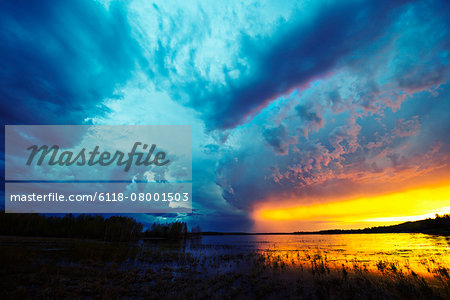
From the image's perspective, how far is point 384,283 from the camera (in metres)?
16.1

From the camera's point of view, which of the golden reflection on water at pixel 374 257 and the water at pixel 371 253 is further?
the water at pixel 371 253

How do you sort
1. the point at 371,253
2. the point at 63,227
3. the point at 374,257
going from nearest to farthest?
the point at 374,257 → the point at 371,253 → the point at 63,227

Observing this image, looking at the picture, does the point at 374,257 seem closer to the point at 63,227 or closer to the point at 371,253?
the point at 371,253

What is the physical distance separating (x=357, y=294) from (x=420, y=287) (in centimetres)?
517

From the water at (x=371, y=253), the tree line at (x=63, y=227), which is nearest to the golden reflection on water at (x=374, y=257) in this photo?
the water at (x=371, y=253)

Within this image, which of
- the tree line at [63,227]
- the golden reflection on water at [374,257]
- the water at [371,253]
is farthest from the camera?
the tree line at [63,227]

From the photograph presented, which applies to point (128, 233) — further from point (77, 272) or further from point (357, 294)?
point (357, 294)

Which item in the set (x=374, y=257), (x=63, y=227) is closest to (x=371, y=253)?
(x=374, y=257)

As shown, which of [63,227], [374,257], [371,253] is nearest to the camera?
[374,257]

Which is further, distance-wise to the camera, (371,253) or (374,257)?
(371,253)

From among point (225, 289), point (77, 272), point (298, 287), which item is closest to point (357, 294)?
point (298, 287)

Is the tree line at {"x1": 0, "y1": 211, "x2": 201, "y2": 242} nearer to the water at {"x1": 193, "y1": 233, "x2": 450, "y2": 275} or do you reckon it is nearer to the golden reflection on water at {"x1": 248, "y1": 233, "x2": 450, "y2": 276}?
the water at {"x1": 193, "y1": 233, "x2": 450, "y2": 275}

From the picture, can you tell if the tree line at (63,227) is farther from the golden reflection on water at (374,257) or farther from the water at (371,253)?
the golden reflection on water at (374,257)

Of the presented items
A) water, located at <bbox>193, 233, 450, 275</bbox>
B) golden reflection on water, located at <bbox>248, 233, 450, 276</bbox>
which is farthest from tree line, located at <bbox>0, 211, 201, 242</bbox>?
golden reflection on water, located at <bbox>248, 233, 450, 276</bbox>
